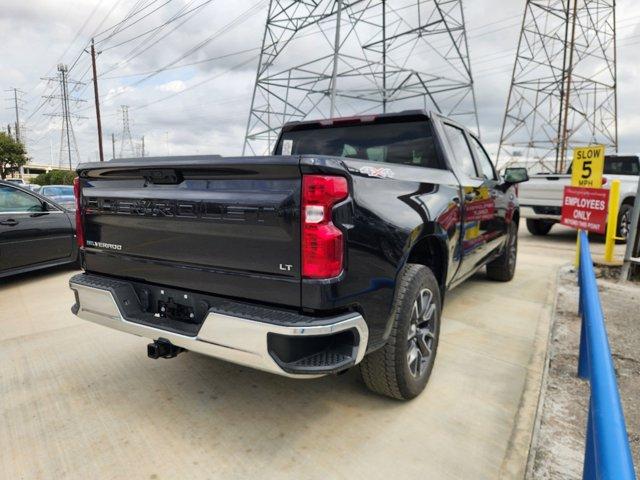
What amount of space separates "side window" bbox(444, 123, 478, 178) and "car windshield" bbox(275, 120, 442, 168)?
0.96ft

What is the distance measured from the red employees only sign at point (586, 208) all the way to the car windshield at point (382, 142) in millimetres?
3127

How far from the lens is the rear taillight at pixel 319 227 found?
76.8 inches

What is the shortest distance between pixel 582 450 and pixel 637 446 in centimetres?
33

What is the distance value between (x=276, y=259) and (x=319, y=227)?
263mm

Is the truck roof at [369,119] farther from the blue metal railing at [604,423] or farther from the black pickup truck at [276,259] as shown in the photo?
the blue metal railing at [604,423]

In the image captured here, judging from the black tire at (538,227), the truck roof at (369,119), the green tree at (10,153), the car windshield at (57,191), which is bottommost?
the black tire at (538,227)

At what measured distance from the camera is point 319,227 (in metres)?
1.95

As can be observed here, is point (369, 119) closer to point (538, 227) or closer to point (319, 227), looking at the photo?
point (319, 227)

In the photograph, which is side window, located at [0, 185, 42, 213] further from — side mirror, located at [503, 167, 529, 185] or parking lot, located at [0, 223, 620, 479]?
side mirror, located at [503, 167, 529, 185]

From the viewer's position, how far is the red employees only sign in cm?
541

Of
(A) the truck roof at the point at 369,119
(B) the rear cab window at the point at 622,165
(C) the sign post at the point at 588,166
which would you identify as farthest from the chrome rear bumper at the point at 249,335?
(B) the rear cab window at the point at 622,165

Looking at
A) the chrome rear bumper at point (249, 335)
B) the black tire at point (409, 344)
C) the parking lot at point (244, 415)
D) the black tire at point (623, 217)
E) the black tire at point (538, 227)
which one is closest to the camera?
the chrome rear bumper at point (249, 335)

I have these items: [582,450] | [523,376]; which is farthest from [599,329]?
[523,376]

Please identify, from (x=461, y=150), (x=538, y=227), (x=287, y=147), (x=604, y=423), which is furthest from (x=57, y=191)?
(x=604, y=423)
